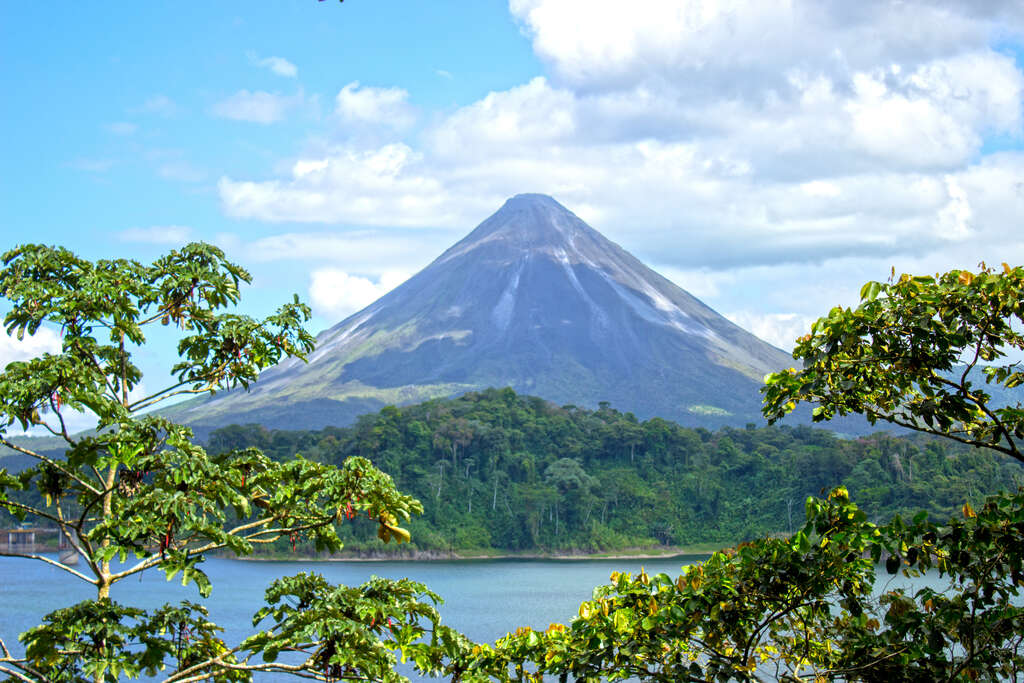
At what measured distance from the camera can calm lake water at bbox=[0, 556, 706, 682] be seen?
3256 centimetres

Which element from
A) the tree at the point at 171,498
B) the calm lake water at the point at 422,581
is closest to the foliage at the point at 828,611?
the tree at the point at 171,498

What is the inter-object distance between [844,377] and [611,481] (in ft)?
197

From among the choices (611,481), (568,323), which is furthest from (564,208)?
(611,481)

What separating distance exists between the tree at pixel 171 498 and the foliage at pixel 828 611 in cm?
132

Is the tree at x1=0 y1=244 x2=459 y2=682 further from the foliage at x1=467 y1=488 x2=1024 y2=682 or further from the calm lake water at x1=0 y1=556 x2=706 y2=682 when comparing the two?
the calm lake water at x1=0 y1=556 x2=706 y2=682

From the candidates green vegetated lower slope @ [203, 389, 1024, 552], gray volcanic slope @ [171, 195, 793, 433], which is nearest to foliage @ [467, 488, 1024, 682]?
green vegetated lower slope @ [203, 389, 1024, 552]

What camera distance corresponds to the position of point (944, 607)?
479cm

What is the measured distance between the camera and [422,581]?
4916 centimetres

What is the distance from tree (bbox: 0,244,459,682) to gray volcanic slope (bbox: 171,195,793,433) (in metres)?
131

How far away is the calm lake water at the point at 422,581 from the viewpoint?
32562mm

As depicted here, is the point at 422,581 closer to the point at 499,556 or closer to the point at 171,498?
the point at 499,556

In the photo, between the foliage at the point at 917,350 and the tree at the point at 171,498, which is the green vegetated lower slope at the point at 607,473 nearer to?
the foliage at the point at 917,350

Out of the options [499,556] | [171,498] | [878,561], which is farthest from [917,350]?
[499,556]

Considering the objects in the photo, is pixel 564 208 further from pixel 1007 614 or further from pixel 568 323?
pixel 1007 614
